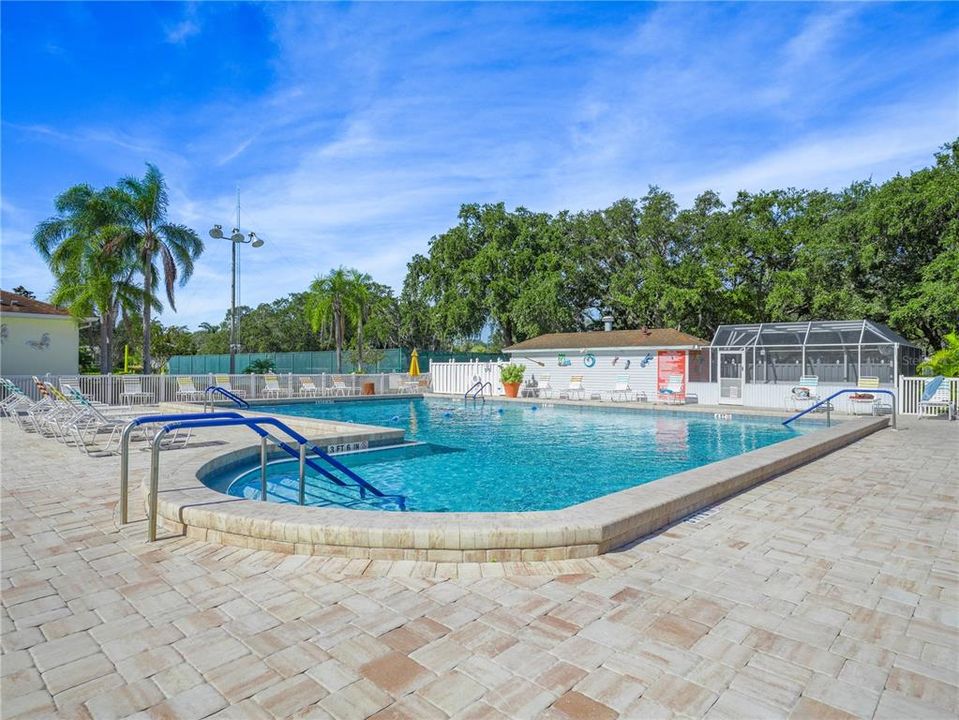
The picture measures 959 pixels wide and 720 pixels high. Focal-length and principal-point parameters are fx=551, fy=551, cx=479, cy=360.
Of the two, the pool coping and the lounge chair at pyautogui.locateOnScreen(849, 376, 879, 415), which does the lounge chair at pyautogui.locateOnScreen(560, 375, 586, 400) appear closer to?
the lounge chair at pyautogui.locateOnScreen(849, 376, 879, 415)

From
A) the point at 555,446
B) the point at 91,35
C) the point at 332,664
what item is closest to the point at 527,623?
the point at 332,664

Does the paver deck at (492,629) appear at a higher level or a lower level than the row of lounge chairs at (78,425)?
lower

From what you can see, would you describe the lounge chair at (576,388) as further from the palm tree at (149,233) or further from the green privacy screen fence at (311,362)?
the palm tree at (149,233)

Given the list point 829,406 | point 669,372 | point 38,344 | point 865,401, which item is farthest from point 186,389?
point 865,401

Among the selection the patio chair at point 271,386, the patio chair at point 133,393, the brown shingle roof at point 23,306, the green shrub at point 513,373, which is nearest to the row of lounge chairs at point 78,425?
the patio chair at point 133,393

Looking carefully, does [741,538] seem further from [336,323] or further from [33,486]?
[336,323]

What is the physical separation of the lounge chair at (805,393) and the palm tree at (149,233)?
22.6m

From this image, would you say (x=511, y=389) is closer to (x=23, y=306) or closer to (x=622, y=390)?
(x=622, y=390)

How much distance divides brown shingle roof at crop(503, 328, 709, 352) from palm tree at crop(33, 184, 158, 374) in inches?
637

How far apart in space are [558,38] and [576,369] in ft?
47.3

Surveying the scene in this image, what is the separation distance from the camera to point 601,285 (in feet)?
123

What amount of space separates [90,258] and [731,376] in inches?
949

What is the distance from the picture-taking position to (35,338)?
20484 millimetres

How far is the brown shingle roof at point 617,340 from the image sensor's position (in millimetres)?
21398
